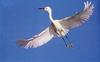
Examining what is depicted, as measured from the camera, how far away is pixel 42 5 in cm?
231

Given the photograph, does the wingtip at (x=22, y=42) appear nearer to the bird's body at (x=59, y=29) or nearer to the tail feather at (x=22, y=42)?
the tail feather at (x=22, y=42)

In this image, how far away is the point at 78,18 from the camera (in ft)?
7.48

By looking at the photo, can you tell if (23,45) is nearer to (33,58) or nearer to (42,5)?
(33,58)

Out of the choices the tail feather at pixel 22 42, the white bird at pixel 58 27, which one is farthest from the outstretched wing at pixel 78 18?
the tail feather at pixel 22 42

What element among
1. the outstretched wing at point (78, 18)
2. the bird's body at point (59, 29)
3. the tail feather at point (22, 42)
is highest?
the outstretched wing at point (78, 18)

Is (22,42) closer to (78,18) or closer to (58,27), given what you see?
(58,27)

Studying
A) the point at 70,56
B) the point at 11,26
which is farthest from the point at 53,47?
the point at 11,26

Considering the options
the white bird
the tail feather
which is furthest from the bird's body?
the tail feather

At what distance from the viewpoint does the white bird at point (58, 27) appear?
228cm

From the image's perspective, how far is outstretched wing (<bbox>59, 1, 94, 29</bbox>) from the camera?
7.47 ft

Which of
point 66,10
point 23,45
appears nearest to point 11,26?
point 23,45

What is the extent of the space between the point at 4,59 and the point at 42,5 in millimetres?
330

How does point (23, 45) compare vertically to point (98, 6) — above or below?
below

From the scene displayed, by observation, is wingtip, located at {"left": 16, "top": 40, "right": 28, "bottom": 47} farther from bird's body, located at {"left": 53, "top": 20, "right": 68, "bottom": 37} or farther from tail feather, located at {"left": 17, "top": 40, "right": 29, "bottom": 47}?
bird's body, located at {"left": 53, "top": 20, "right": 68, "bottom": 37}
